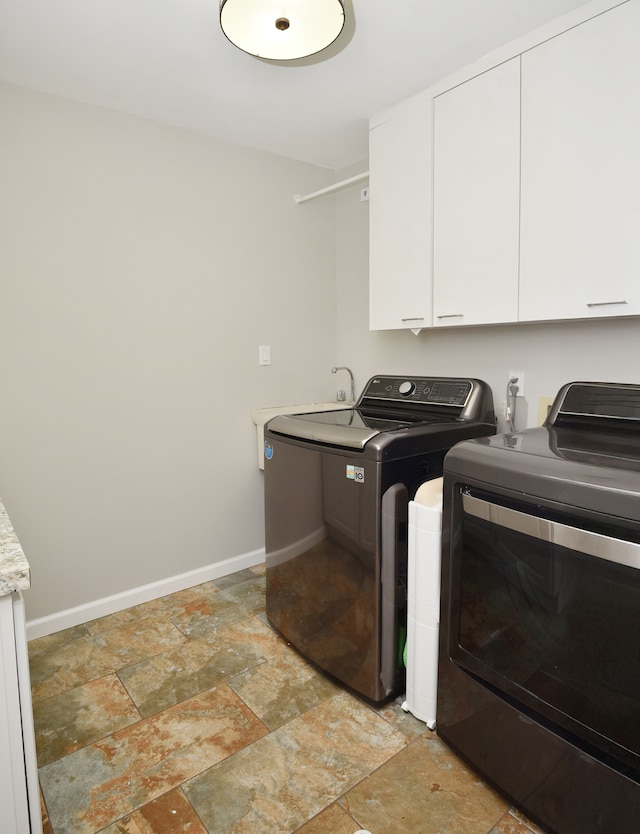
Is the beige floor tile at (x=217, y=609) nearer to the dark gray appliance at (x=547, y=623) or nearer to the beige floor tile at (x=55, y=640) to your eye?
the beige floor tile at (x=55, y=640)

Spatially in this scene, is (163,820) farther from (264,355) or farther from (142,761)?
(264,355)

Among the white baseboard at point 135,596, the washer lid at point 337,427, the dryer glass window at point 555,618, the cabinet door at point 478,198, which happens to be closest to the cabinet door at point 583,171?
the cabinet door at point 478,198

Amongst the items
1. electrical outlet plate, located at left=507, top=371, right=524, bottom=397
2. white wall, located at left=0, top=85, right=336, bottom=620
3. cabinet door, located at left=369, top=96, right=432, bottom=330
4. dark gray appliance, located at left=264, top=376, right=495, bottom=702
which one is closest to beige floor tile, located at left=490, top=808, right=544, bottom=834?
dark gray appliance, located at left=264, top=376, right=495, bottom=702

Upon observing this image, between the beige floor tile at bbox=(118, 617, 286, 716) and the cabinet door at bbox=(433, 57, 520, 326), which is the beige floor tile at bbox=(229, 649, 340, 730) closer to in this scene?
the beige floor tile at bbox=(118, 617, 286, 716)

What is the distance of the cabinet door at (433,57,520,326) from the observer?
1.74m

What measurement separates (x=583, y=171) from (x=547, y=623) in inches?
51.8

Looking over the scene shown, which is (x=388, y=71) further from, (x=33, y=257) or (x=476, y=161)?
(x=33, y=257)

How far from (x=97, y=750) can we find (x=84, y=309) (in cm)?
164

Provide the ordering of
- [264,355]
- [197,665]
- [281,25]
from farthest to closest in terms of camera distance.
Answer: [264,355] < [197,665] < [281,25]

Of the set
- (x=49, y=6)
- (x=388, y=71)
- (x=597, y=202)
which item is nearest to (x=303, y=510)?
(x=597, y=202)

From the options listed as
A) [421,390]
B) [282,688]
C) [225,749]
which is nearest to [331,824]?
[225,749]

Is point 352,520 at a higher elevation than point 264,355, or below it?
below

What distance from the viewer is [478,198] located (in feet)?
6.04

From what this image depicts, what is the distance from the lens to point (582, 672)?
3.71 feet
